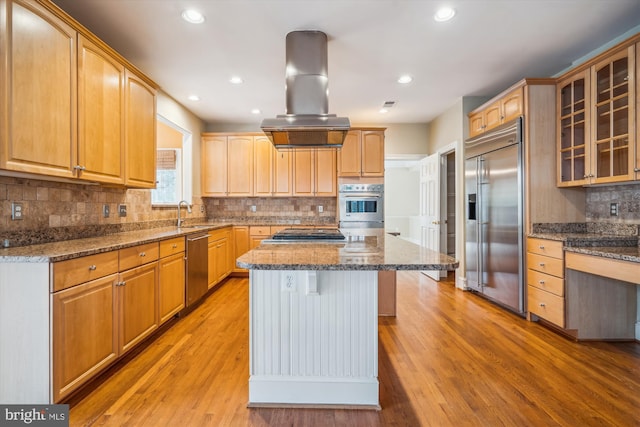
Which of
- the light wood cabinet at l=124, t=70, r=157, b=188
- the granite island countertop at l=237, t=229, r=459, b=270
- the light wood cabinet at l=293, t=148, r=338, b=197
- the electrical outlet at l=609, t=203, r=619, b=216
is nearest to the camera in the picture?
the granite island countertop at l=237, t=229, r=459, b=270

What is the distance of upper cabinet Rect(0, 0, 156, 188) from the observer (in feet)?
5.56

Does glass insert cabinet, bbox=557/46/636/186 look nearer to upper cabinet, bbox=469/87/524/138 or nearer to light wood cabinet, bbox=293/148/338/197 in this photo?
upper cabinet, bbox=469/87/524/138

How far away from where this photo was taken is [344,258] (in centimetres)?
167

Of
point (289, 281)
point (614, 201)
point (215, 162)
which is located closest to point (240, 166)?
point (215, 162)

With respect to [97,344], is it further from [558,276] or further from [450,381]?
[558,276]

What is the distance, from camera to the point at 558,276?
2.83m

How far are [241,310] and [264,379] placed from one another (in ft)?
5.98

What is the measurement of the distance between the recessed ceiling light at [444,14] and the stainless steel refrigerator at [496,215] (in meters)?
1.42

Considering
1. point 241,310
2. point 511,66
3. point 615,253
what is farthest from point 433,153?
point 241,310

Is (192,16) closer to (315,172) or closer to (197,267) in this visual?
(197,267)

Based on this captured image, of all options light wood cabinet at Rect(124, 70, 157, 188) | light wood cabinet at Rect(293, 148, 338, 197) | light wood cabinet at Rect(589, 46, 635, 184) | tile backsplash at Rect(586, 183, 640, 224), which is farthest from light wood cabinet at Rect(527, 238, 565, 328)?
light wood cabinet at Rect(124, 70, 157, 188)

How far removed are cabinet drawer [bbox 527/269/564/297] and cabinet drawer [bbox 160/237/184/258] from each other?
11.6ft

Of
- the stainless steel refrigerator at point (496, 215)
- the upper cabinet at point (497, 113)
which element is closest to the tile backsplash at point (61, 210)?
the stainless steel refrigerator at point (496, 215)

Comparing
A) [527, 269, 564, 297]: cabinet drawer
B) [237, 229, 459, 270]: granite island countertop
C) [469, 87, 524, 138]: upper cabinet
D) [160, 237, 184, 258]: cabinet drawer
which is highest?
[469, 87, 524, 138]: upper cabinet
